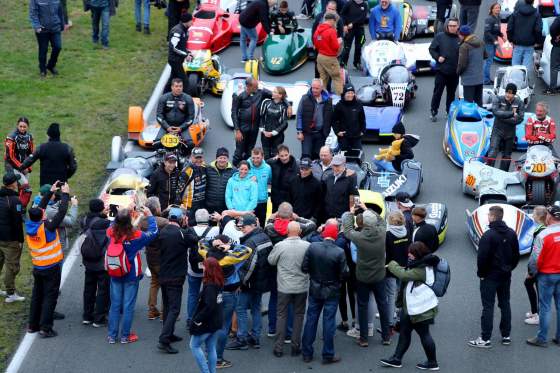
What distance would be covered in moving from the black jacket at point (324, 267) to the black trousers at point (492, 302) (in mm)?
1987

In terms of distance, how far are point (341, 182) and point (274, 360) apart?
3.38m

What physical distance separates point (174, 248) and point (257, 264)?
1131 millimetres

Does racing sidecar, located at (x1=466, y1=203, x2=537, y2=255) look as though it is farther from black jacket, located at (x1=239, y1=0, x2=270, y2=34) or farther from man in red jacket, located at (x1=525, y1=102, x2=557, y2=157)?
black jacket, located at (x1=239, y1=0, x2=270, y2=34)

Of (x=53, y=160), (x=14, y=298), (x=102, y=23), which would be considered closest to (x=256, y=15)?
(x=102, y=23)

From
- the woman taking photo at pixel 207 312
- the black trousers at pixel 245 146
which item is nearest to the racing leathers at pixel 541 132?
the black trousers at pixel 245 146

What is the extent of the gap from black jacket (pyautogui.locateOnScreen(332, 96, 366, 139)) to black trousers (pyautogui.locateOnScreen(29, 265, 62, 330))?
6514 mm

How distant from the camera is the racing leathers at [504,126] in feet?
69.8

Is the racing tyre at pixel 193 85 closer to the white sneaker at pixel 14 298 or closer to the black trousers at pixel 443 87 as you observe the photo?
the black trousers at pixel 443 87

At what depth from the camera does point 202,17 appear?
28125 millimetres

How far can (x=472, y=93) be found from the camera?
2408 cm

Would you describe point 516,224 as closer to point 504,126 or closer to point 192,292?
point 504,126

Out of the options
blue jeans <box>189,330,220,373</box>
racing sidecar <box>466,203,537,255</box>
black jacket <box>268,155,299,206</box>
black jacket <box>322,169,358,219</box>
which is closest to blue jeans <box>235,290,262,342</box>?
blue jeans <box>189,330,220,373</box>

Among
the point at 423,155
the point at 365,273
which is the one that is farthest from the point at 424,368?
the point at 423,155

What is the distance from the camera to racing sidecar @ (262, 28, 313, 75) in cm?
2652
